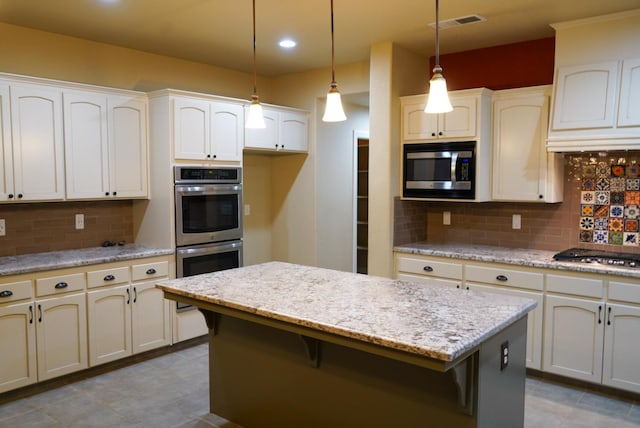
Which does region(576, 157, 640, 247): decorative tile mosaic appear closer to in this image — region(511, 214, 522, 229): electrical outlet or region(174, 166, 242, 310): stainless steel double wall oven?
region(511, 214, 522, 229): electrical outlet

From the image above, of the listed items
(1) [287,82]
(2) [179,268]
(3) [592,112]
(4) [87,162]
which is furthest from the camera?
(1) [287,82]

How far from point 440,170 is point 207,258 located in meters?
2.21

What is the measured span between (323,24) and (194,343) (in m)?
2.98

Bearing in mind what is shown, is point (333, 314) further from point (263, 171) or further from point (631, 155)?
point (263, 171)

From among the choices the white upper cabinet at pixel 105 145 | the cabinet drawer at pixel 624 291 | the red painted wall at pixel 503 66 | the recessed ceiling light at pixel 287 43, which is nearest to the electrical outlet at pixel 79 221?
the white upper cabinet at pixel 105 145

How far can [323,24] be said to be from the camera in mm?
3787

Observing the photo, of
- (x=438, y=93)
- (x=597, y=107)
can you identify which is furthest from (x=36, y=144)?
Result: (x=597, y=107)

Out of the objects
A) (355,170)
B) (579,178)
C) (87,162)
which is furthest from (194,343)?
(579,178)

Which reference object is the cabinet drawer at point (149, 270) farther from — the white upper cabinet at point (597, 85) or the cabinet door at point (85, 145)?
the white upper cabinet at point (597, 85)

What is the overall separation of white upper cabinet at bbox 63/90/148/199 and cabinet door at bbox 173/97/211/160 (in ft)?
1.12

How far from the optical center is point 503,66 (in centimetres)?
439

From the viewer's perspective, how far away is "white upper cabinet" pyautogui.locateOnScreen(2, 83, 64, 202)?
11.7ft

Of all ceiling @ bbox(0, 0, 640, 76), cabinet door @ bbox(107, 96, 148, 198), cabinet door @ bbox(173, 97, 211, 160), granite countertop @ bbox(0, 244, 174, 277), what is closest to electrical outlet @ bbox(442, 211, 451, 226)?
ceiling @ bbox(0, 0, 640, 76)

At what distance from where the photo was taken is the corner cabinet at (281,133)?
4871mm
